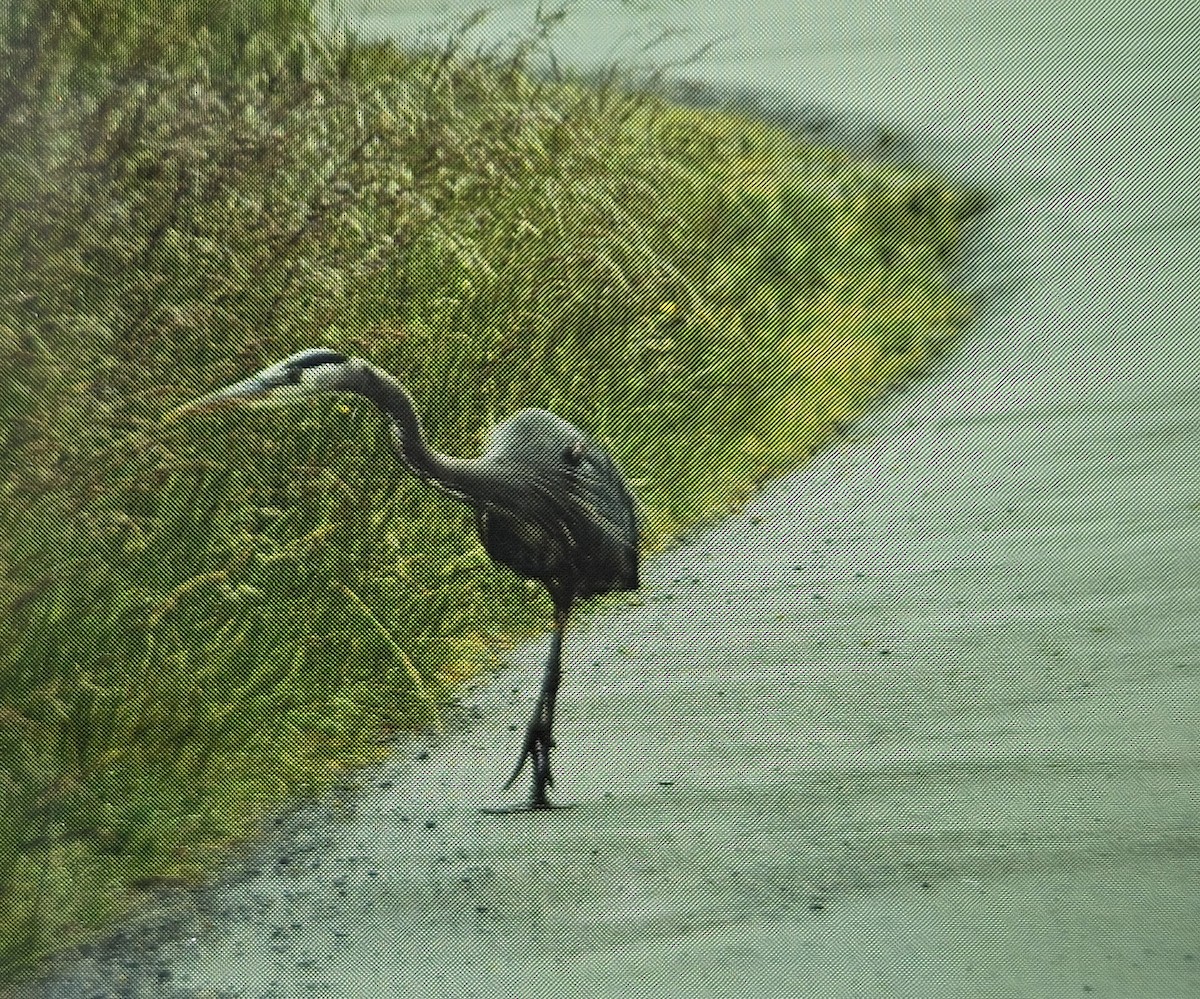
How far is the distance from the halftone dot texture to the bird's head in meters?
1.00

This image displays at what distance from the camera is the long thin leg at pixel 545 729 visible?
14.6 ft

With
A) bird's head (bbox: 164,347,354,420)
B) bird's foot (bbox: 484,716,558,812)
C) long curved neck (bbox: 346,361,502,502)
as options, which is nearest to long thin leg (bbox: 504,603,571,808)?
bird's foot (bbox: 484,716,558,812)

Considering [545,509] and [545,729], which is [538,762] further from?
[545,509]

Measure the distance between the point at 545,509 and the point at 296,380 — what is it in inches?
31.5

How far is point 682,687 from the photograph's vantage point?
5.39 meters

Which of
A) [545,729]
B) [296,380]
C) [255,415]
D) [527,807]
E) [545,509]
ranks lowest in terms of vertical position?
[527,807]

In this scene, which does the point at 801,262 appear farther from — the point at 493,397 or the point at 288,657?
the point at 288,657

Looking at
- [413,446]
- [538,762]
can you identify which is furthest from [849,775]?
[413,446]

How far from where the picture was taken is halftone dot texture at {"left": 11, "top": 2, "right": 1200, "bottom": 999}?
391cm

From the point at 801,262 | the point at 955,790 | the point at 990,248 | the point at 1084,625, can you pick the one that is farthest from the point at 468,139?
the point at 990,248

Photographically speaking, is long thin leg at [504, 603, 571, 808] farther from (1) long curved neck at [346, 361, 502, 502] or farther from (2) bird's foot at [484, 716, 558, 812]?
(1) long curved neck at [346, 361, 502, 502]

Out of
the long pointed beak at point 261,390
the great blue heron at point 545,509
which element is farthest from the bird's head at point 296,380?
the great blue heron at point 545,509

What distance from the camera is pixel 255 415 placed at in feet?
17.4

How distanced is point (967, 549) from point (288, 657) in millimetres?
2387
